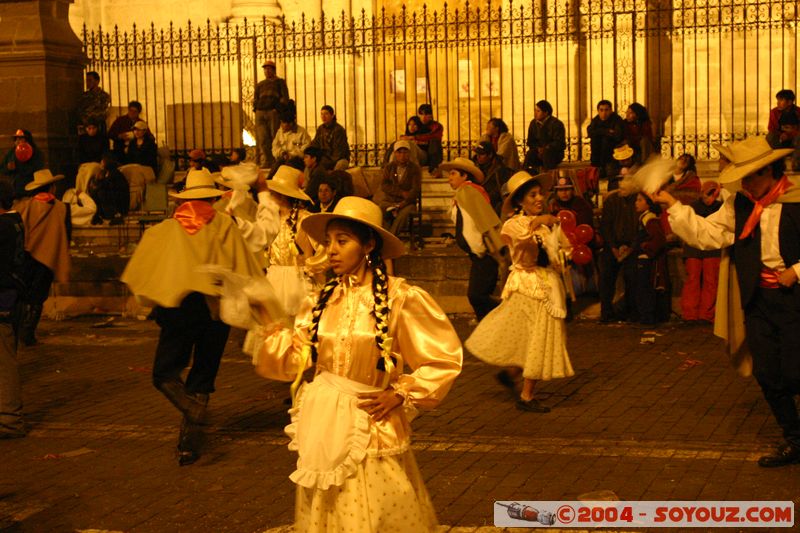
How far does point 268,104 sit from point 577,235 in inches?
255

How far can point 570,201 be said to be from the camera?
14.4 meters

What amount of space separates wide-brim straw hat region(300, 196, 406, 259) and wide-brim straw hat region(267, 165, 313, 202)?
4.75m

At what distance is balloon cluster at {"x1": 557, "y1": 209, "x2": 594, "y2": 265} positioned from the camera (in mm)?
13688

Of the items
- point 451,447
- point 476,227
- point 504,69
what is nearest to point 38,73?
point 504,69

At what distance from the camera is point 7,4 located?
59.8 feet

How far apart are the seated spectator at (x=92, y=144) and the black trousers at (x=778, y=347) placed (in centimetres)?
1249

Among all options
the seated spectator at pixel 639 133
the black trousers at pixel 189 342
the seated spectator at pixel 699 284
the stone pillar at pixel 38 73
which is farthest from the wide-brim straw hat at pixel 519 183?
the stone pillar at pixel 38 73

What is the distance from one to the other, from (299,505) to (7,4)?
14698 mm

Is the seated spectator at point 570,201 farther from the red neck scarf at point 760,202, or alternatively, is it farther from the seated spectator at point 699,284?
the red neck scarf at point 760,202

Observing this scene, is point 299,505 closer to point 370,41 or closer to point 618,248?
point 618,248

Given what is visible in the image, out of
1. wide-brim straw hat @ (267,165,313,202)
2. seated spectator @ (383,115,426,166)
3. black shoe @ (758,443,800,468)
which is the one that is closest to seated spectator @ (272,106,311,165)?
seated spectator @ (383,115,426,166)

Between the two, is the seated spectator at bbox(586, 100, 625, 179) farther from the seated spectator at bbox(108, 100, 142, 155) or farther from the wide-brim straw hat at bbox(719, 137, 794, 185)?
the wide-brim straw hat at bbox(719, 137, 794, 185)

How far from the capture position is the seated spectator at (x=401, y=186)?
15766 millimetres

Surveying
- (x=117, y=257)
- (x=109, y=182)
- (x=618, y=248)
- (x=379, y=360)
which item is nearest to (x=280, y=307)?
(x=379, y=360)
